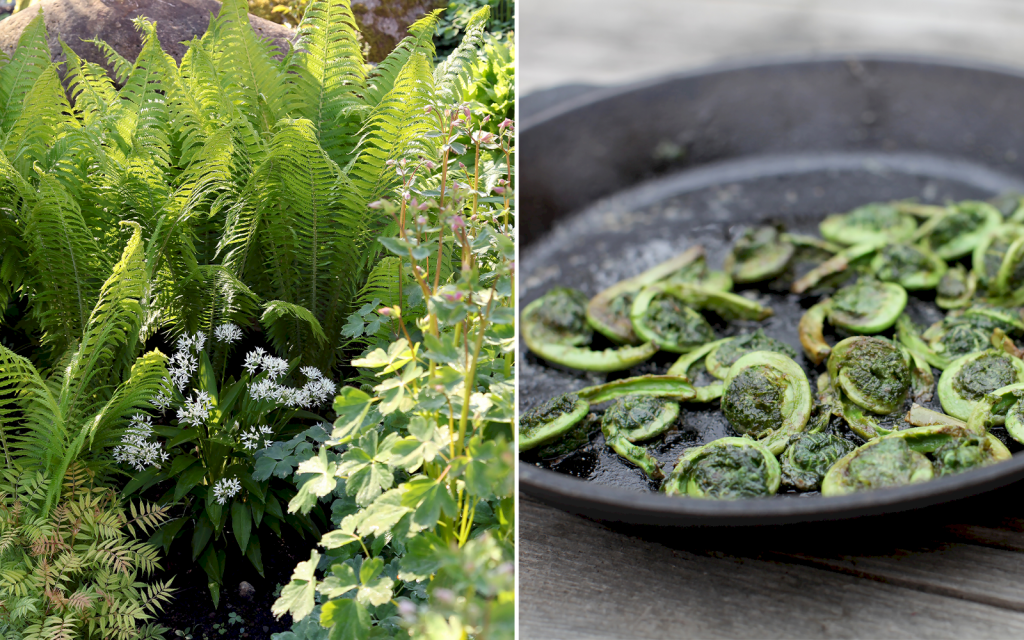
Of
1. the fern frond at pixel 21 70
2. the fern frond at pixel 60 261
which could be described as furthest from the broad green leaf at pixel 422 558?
the fern frond at pixel 21 70

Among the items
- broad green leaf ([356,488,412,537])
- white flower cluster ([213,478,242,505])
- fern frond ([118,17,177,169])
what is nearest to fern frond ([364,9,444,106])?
fern frond ([118,17,177,169])

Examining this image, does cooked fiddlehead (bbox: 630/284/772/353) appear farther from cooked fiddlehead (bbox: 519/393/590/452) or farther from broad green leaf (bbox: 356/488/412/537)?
broad green leaf (bbox: 356/488/412/537)

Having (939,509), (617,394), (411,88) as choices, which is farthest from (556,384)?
(411,88)

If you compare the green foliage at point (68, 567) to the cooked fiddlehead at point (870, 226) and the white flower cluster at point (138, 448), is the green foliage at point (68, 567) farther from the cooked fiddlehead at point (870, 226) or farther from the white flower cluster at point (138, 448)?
the cooked fiddlehead at point (870, 226)

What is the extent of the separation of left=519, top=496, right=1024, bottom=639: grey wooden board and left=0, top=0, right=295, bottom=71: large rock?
2017mm

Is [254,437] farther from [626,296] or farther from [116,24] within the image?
[116,24]

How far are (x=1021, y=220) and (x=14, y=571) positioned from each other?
76.1 inches

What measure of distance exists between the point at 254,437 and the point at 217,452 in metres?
0.08

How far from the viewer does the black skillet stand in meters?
1.75

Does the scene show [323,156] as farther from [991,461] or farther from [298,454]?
[991,461]

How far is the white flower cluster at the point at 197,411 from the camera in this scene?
4.62 feet

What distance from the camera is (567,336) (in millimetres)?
1401

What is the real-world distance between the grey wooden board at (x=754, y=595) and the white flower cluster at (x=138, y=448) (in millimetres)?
798

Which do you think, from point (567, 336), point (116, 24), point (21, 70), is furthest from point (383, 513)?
point (116, 24)
